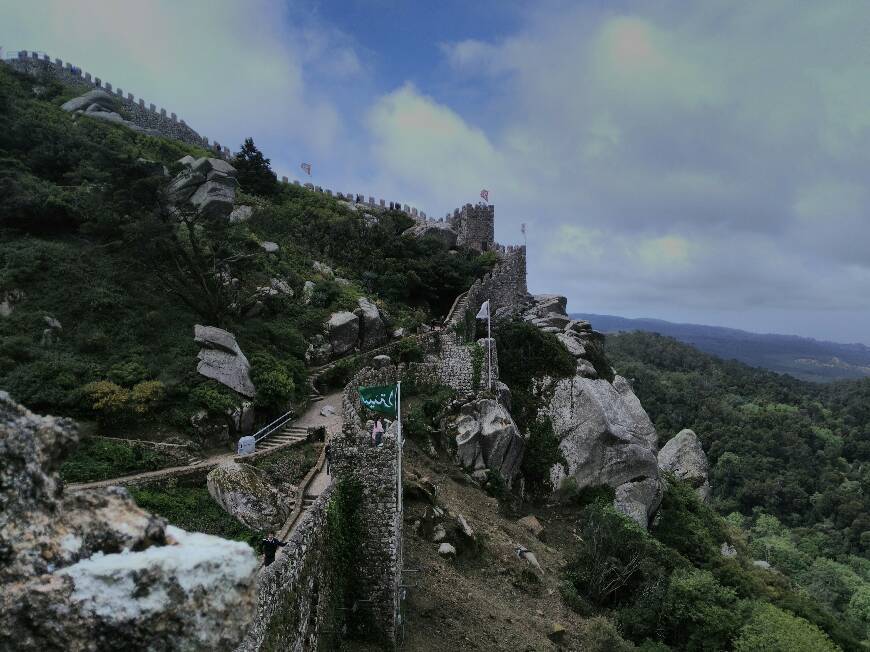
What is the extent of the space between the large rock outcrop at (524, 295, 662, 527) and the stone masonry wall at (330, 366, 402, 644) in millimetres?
13669

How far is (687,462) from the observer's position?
36.4 meters

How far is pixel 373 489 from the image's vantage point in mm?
11617

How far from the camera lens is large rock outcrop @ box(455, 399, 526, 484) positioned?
2112cm

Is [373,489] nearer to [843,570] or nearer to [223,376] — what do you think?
[223,376]

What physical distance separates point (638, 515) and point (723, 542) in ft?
24.6

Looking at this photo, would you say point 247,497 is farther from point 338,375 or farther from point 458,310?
point 458,310

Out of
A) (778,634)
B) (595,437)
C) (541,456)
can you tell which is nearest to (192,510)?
(541,456)

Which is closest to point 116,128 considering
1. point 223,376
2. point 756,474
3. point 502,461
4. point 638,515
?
point 223,376

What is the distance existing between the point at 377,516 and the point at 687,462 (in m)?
31.5

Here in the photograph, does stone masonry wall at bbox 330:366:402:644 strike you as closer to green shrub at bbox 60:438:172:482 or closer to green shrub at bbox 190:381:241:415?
green shrub at bbox 60:438:172:482

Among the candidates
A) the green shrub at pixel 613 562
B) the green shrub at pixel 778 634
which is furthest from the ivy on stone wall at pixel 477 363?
the green shrub at pixel 778 634

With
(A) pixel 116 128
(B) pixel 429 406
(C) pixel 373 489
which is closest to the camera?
(C) pixel 373 489

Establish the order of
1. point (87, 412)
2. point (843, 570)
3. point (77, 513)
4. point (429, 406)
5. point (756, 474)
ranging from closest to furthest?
point (77, 513) → point (87, 412) → point (429, 406) → point (843, 570) → point (756, 474)

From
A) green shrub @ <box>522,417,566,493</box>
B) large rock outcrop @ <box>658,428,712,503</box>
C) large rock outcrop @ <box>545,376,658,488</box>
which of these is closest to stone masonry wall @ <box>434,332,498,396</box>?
green shrub @ <box>522,417,566,493</box>
